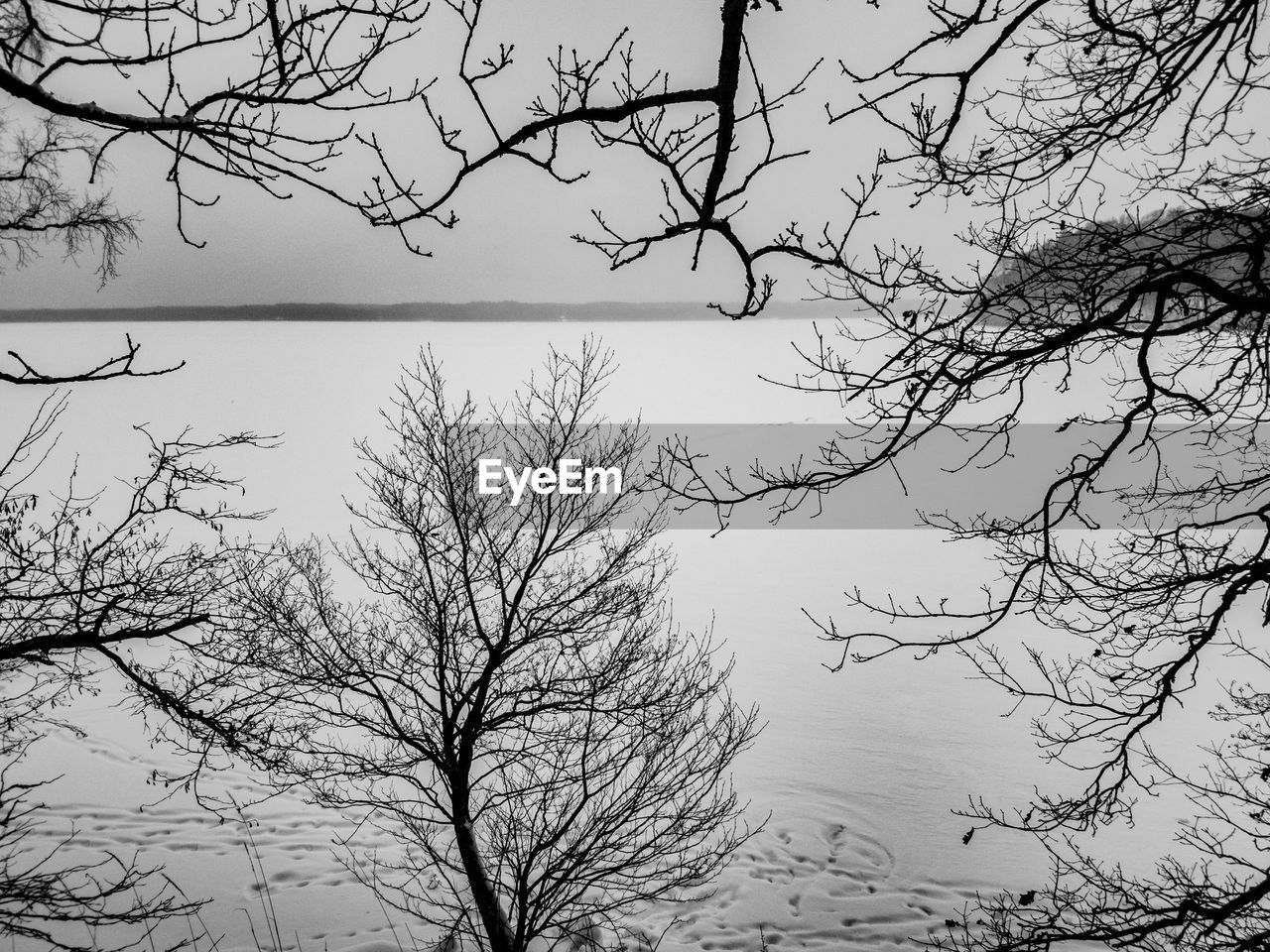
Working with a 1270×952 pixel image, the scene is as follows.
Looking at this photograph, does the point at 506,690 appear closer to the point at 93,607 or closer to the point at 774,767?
the point at 93,607

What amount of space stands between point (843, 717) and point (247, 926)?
14208 millimetres

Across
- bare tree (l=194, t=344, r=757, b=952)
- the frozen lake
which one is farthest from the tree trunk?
the frozen lake

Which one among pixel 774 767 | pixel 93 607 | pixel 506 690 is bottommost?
pixel 774 767

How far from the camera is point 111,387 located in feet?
156

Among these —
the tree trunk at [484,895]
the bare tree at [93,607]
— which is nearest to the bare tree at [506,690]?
the tree trunk at [484,895]

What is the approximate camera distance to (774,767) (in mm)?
18469

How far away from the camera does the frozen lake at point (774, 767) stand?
44.1 feet

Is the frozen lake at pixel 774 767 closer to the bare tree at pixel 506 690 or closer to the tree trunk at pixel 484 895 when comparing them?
the bare tree at pixel 506 690

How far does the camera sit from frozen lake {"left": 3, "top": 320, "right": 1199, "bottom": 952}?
530 inches

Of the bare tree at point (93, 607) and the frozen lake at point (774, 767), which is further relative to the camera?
the frozen lake at point (774, 767)

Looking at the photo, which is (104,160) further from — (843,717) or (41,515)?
(41,515)

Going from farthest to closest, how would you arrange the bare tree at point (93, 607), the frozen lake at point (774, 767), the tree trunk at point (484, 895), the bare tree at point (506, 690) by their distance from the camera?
the frozen lake at point (774, 767) < the bare tree at point (506, 690) < the tree trunk at point (484, 895) < the bare tree at point (93, 607)

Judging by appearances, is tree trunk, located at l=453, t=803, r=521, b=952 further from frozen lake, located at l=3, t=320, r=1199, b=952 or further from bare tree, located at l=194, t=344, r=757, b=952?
frozen lake, located at l=3, t=320, r=1199, b=952

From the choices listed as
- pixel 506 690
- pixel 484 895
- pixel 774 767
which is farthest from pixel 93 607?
pixel 774 767
